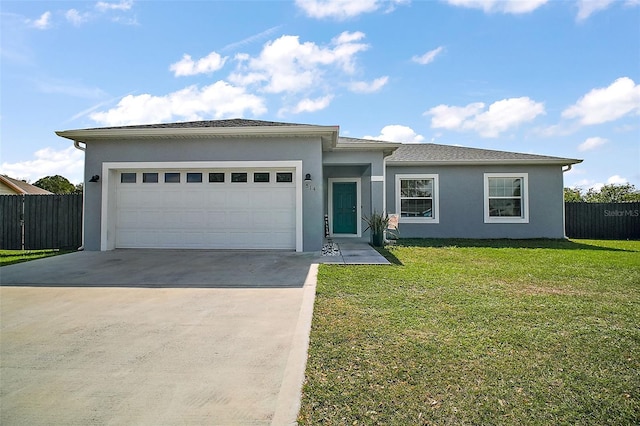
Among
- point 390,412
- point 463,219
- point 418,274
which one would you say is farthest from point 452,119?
point 390,412

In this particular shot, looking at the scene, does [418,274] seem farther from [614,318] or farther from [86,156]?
[86,156]

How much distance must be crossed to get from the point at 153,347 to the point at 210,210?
250 inches

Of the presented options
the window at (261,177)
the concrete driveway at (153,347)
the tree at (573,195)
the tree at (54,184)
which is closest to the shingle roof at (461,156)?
the window at (261,177)

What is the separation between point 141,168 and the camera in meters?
9.15

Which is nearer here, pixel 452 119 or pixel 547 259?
pixel 547 259

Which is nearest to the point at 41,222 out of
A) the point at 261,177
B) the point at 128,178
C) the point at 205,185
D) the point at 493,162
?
the point at 128,178

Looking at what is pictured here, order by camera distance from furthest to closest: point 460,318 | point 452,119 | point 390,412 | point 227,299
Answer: point 452,119, point 227,299, point 460,318, point 390,412

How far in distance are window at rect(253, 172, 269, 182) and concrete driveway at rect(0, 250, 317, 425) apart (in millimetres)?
3552

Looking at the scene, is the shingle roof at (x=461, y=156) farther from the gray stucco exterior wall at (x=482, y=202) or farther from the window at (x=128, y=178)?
the window at (x=128, y=178)

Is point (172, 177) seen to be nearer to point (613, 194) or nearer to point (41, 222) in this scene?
point (41, 222)

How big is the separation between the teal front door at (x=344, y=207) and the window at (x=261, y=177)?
15.2 feet

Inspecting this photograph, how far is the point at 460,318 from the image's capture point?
12.1ft

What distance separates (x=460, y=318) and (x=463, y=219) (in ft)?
31.4

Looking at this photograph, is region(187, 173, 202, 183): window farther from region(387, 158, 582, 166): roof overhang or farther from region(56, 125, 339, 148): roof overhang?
region(387, 158, 582, 166): roof overhang
